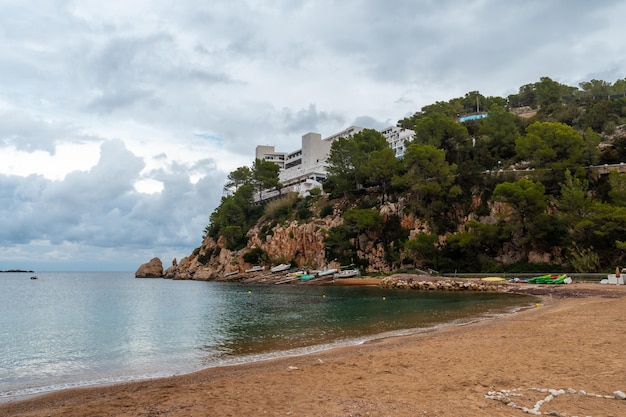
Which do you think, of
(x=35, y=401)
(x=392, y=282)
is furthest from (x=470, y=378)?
(x=392, y=282)

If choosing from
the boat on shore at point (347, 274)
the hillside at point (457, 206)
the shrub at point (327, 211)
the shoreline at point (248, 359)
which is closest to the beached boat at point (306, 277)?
the boat on shore at point (347, 274)

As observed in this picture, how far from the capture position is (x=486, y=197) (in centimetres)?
5778

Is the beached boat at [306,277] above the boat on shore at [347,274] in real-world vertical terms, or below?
below

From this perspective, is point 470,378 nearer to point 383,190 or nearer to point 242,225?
point 383,190

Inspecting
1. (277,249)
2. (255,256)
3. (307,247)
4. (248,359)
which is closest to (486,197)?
(307,247)

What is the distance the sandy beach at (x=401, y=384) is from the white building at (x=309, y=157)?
7368 centimetres

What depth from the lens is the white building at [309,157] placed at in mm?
96088

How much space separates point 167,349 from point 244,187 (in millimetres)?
75923

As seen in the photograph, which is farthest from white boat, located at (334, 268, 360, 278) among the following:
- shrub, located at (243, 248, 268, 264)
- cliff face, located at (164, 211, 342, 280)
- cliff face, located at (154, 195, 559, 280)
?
shrub, located at (243, 248, 268, 264)

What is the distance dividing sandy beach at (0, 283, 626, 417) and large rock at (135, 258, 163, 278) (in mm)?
106184

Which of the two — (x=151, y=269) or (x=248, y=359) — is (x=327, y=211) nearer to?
(x=248, y=359)

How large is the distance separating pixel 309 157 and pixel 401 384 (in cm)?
10094

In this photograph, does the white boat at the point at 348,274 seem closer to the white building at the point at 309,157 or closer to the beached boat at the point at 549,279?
the beached boat at the point at 549,279

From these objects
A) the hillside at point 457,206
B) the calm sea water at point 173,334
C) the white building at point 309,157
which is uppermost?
the white building at point 309,157
